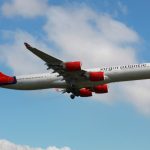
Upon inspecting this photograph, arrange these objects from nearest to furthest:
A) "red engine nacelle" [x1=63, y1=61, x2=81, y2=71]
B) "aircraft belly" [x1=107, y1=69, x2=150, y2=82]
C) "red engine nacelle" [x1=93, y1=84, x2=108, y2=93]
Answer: "red engine nacelle" [x1=63, y1=61, x2=81, y2=71]
"aircraft belly" [x1=107, y1=69, x2=150, y2=82]
"red engine nacelle" [x1=93, y1=84, x2=108, y2=93]

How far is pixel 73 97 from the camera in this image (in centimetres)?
8256

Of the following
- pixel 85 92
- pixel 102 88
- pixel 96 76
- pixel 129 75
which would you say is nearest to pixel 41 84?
pixel 85 92

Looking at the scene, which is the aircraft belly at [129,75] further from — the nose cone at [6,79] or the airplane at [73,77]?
the nose cone at [6,79]

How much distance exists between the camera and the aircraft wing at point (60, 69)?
73.4 metres

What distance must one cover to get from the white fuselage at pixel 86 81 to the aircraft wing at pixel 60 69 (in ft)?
3.74

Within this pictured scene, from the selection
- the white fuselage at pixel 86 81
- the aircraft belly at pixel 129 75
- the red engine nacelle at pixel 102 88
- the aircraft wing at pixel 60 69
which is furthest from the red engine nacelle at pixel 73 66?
the red engine nacelle at pixel 102 88

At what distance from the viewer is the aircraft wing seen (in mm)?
73438

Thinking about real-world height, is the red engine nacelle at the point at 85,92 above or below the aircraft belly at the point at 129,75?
below

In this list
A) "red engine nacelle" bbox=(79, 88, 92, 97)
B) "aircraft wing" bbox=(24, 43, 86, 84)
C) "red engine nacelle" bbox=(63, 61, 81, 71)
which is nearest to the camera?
"aircraft wing" bbox=(24, 43, 86, 84)

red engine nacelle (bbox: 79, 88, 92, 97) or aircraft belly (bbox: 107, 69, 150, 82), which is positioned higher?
aircraft belly (bbox: 107, 69, 150, 82)

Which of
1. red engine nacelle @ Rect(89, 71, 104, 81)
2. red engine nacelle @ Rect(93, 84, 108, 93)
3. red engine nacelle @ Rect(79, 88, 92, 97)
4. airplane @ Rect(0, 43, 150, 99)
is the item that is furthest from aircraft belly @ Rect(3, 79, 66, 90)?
red engine nacelle @ Rect(93, 84, 108, 93)

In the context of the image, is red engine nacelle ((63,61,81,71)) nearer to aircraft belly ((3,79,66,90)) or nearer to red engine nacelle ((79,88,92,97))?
aircraft belly ((3,79,66,90))

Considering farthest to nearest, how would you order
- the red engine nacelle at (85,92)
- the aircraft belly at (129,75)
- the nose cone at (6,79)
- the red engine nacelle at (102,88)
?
1. the red engine nacelle at (85,92)
2. the red engine nacelle at (102,88)
3. the nose cone at (6,79)
4. the aircraft belly at (129,75)

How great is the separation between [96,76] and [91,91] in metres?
9.57
